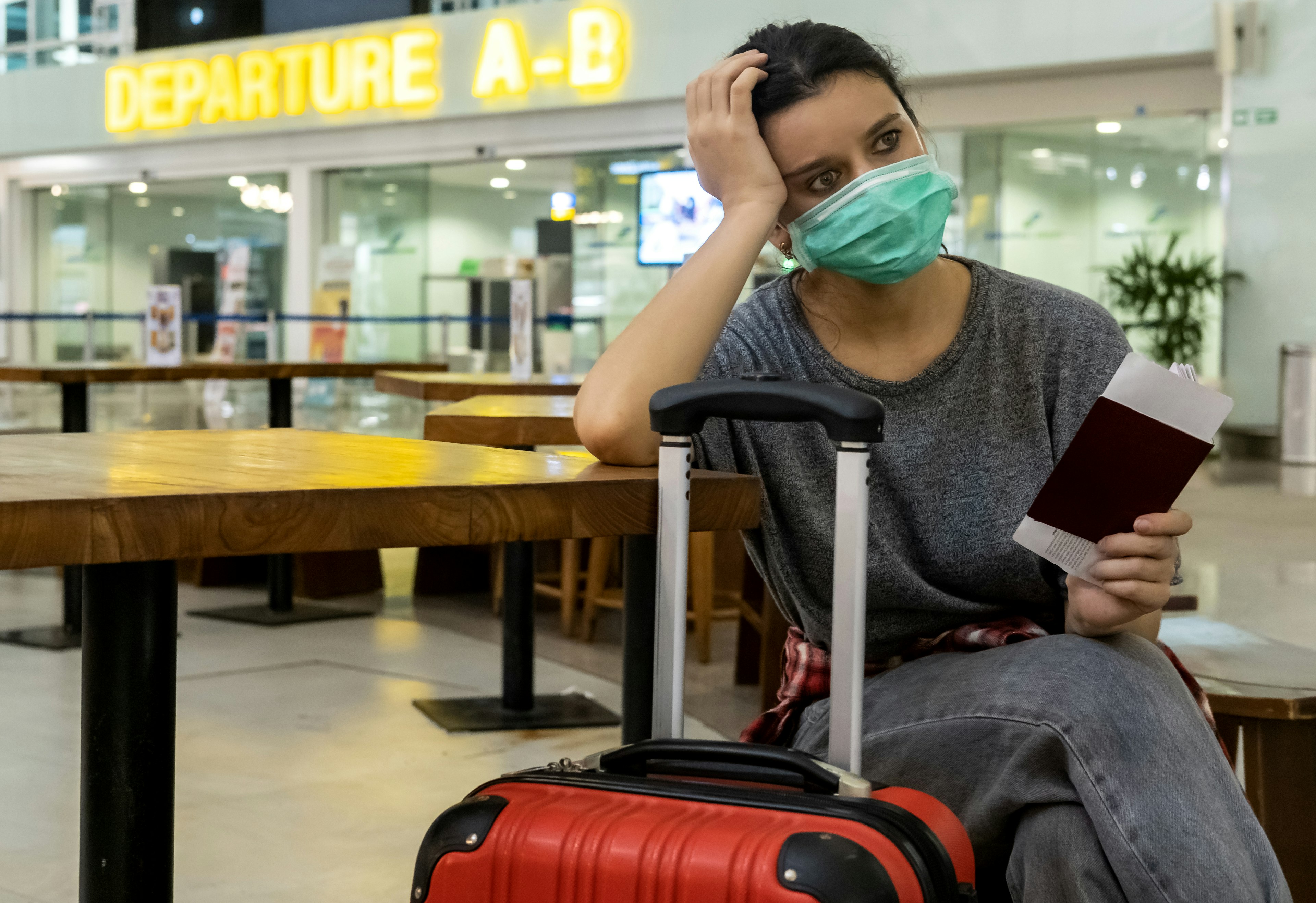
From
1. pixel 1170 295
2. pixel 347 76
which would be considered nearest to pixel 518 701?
pixel 1170 295

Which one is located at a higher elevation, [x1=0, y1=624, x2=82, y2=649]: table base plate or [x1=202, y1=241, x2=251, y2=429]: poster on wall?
[x1=202, y1=241, x2=251, y2=429]: poster on wall

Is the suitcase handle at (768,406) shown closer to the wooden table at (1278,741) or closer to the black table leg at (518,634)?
the wooden table at (1278,741)

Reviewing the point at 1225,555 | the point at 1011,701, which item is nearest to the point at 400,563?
the point at 1225,555

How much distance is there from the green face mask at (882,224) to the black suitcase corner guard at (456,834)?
619mm

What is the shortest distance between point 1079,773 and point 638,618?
1234mm

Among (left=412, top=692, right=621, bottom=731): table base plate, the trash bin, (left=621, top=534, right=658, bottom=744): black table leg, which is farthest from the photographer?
the trash bin

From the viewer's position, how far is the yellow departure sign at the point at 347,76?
955 centimetres

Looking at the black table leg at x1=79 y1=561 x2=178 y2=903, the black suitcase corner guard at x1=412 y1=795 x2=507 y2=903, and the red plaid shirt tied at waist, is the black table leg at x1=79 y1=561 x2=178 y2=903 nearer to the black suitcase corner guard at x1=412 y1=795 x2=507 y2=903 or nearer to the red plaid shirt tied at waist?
the black suitcase corner guard at x1=412 y1=795 x2=507 y2=903

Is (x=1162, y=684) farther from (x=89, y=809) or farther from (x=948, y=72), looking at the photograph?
(x=948, y=72)

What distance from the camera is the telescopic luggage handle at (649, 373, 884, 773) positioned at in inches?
35.6

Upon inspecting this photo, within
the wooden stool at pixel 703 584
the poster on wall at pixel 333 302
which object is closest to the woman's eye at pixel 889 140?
the wooden stool at pixel 703 584

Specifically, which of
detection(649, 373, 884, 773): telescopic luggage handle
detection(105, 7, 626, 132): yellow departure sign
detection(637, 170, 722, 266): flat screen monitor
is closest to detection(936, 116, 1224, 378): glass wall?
detection(105, 7, 626, 132): yellow departure sign

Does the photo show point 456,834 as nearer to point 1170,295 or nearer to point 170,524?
point 170,524

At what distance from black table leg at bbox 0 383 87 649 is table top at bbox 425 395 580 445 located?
162cm
